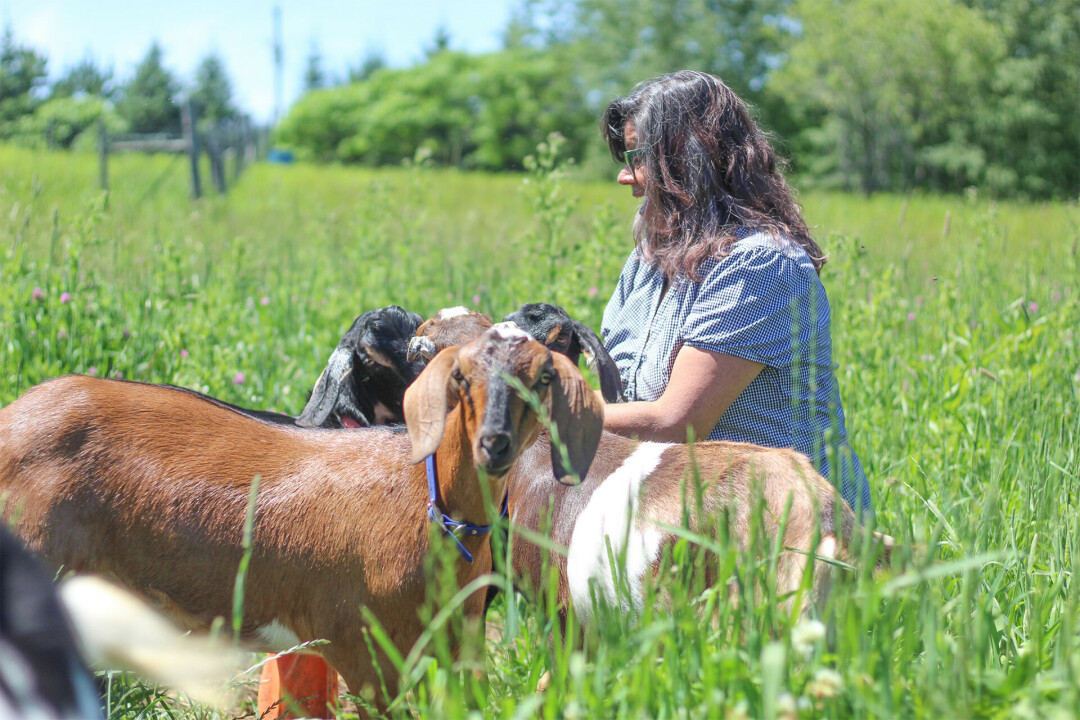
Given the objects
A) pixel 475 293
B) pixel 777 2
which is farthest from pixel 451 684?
pixel 777 2

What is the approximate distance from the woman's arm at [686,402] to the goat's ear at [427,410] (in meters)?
0.83

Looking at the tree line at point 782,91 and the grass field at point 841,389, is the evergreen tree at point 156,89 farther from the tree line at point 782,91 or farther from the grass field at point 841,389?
the grass field at point 841,389

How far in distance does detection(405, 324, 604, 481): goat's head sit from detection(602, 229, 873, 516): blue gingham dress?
85 cm

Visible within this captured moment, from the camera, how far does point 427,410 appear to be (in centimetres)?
180

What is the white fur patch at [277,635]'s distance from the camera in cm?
225

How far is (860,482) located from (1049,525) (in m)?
0.49

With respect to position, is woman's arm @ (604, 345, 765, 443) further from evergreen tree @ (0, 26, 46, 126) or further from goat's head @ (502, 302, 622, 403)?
evergreen tree @ (0, 26, 46, 126)

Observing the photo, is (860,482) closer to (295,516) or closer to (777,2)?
(295,516)

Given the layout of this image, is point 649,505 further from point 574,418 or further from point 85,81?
point 85,81

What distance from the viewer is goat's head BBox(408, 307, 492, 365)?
2.42m

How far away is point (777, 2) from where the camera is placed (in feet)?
113

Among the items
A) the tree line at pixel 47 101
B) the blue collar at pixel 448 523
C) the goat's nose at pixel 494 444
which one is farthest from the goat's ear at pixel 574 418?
the tree line at pixel 47 101

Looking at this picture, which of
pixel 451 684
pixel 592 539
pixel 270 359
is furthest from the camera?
pixel 270 359

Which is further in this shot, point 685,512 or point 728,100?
point 728,100
